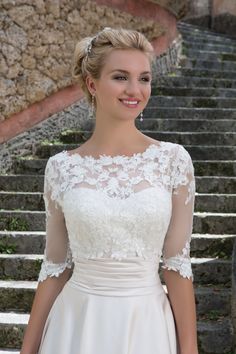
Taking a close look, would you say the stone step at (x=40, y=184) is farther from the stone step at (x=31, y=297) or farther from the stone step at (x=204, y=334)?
the stone step at (x=204, y=334)

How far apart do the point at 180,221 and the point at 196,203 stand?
9.63 feet

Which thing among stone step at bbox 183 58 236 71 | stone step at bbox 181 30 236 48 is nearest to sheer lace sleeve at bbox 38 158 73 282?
stone step at bbox 183 58 236 71

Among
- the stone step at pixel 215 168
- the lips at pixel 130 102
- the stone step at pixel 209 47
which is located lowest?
the stone step at pixel 215 168

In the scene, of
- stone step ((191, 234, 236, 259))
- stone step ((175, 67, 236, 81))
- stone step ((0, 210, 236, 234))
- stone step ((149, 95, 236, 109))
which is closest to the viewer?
stone step ((191, 234, 236, 259))

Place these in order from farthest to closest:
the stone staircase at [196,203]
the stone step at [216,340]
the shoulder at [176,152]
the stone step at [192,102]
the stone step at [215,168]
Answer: the stone step at [192,102] → the stone step at [215,168] → the stone staircase at [196,203] → the stone step at [216,340] → the shoulder at [176,152]

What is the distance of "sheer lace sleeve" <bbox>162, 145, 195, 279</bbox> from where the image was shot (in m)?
2.00

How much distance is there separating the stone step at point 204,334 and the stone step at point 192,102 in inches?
143

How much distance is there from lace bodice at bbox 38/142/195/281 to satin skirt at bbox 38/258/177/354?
0.05 metres

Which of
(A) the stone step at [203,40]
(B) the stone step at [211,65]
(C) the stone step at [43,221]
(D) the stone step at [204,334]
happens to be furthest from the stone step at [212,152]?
(A) the stone step at [203,40]

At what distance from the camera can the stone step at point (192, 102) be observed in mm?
7090

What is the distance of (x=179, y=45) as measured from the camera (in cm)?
902

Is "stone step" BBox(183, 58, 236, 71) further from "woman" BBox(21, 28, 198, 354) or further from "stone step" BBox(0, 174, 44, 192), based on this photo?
"woman" BBox(21, 28, 198, 354)

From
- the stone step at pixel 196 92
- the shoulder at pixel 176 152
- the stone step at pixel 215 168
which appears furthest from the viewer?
the stone step at pixel 196 92

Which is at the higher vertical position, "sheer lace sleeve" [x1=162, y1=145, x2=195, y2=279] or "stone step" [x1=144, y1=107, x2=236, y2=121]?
"sheer lace sleeve" [x1=162, y1=145, x2=195, y2=279]
